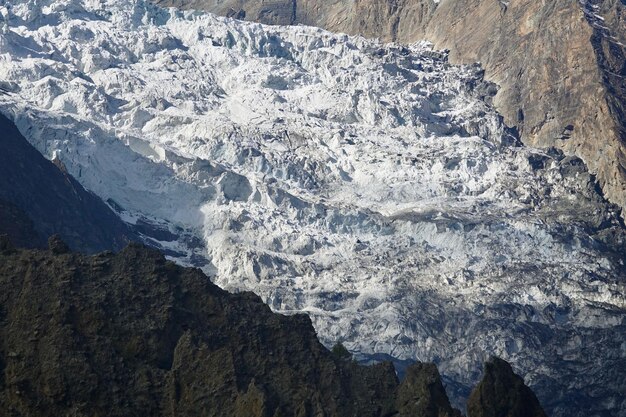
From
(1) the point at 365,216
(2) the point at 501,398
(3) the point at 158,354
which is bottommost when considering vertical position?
(1) the point at 365,216

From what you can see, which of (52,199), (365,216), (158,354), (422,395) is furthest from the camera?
(365,216)

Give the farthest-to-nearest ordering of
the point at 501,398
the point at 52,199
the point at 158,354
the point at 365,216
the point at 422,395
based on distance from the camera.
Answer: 1. the point at 365,216
2. the point at 52,199
3. the point at 501,398
4. the point at 422,395
5. the point at 158,354

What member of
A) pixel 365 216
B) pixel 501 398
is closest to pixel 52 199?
pixel 365 216

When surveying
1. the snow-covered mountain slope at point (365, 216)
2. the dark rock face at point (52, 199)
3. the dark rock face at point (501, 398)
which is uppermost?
the dark rock face at point (501, 398)

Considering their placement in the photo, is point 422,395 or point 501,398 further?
point 501,398

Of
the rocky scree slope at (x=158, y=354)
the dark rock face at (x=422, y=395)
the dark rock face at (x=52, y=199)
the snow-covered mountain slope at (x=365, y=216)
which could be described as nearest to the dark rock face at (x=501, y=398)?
the rocky scree slope at (x=158, y=354)

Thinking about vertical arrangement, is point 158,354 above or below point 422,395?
above

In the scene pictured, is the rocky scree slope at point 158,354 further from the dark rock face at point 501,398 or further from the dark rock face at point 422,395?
the dark rock face at point 501,398

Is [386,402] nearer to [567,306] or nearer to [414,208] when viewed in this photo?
[567,306]

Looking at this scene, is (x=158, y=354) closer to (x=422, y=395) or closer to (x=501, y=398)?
(x=422, y=395)
